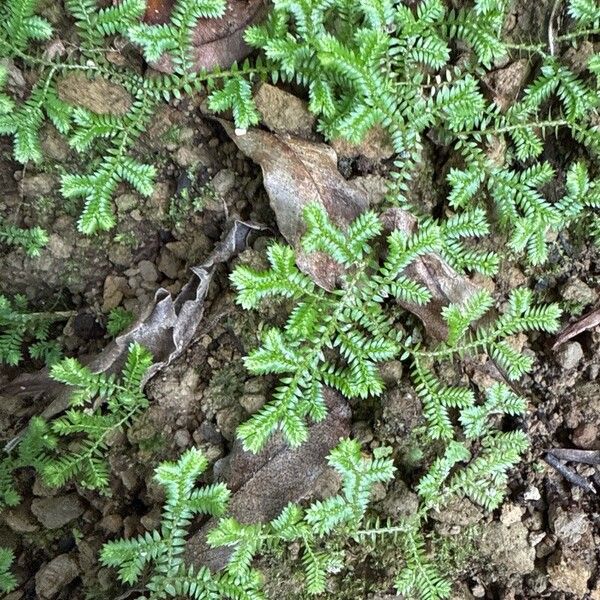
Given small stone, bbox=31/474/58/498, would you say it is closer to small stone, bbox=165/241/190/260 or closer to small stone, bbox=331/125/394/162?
small stone, bbox=165/241/190/260

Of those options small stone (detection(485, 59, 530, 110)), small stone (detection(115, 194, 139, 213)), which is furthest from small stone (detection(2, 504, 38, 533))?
small stone (detection(485, 59, 530, 110))

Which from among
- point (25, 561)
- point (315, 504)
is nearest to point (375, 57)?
point (315, 504)

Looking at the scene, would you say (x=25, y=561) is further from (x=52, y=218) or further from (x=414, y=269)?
(x=414, y=269)

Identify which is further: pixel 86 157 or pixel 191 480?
pixel 86 157

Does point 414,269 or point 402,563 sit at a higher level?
point 414,269

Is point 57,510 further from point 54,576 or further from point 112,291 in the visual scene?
point 112,291

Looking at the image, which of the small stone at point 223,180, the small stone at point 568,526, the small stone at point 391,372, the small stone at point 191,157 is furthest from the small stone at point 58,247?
the small stone at point 568,526

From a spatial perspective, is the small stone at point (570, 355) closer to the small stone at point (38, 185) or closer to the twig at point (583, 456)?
the twig at point (583, 456)

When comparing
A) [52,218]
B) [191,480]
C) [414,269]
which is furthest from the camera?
[52,218]
